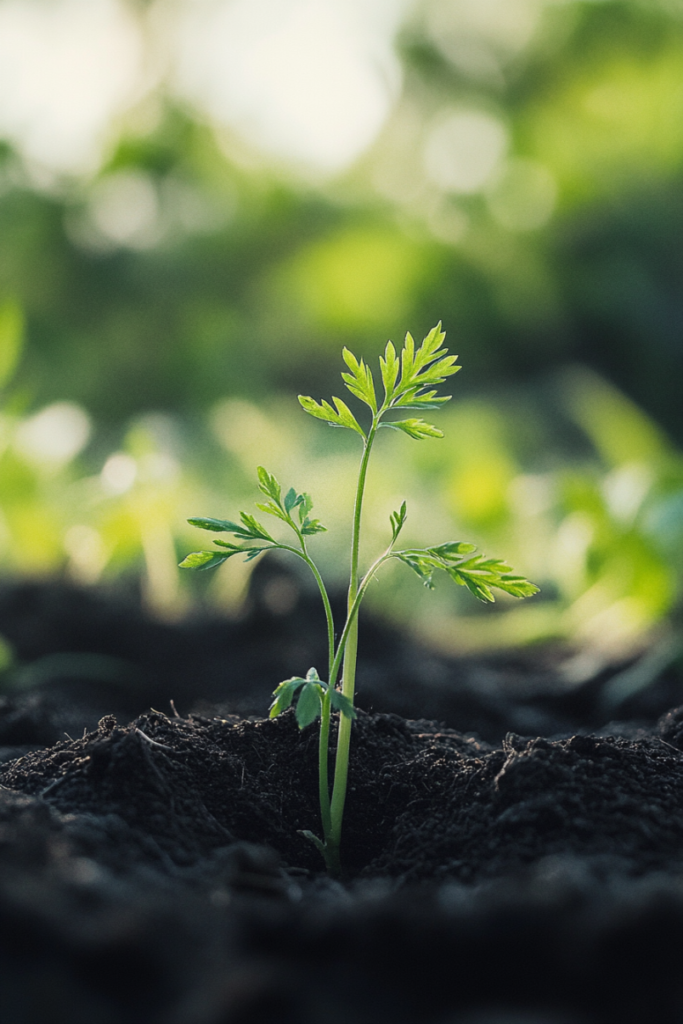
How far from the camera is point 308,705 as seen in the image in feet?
2.11

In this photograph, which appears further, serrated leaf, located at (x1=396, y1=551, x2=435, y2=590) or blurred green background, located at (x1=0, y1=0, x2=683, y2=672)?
blurred green background, located at (x1=0, y1=0, x2=683, y2=672)

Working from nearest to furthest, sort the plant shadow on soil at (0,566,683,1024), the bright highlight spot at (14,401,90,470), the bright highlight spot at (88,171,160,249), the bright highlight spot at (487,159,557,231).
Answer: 1. the plant shadow on soil at (0,566,683,1024)
2. the bright highlight spot at (14,401,90,470)
3. the bright highlight spot at (88,171,160,249)
4. the bright highlight spot at (487,159,557,231)

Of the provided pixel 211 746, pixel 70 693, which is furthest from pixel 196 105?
pixel 211 746

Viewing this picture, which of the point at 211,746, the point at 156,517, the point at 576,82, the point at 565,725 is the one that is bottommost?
the point at 211,746

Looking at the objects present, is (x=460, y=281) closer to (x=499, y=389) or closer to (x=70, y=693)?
(x=499, y=389)

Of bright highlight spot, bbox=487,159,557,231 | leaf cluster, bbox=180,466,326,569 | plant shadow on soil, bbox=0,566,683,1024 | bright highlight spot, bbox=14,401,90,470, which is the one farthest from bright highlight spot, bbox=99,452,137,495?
bright highlight spot, bbox=487,159,557,231

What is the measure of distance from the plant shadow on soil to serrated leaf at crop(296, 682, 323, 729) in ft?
0.35

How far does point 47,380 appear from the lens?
4402 mm

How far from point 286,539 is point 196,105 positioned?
14.0 ft

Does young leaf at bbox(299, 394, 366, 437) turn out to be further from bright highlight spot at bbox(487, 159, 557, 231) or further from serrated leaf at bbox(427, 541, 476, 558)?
bright highlight spot at bbox(487, 159, 557, 231)

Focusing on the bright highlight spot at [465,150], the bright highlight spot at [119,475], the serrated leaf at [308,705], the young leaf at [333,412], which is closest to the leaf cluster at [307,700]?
the serrated leaf at [308,705]

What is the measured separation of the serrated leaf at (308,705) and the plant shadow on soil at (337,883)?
0.35 ft

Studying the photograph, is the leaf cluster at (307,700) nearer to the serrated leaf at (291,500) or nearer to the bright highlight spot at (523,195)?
the serrated leaf at (291,500)

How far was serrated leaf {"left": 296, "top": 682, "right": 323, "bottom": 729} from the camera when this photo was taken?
2.07ft
